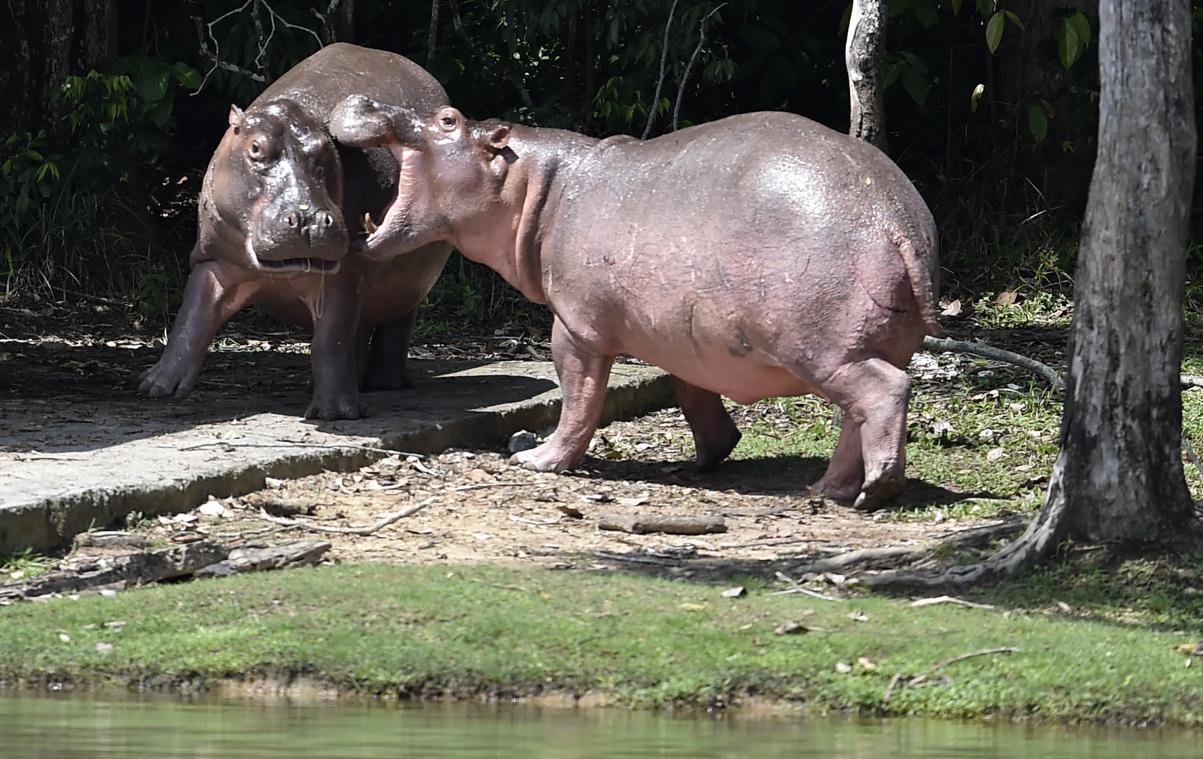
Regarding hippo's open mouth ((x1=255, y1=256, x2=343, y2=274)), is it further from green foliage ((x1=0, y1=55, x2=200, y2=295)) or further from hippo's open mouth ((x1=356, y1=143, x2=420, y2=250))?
green foliage ((x1=0, y1=55, x2=200, y2=295))

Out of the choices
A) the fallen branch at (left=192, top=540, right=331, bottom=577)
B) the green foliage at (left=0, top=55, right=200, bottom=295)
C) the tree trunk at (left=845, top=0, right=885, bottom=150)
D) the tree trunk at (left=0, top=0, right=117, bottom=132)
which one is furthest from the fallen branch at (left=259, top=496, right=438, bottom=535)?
the tree trunk at (left=0, top=0, right=117, bottom=132)

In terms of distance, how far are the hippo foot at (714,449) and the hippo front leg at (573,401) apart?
0.58 meters

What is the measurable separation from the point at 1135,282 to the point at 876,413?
5.35 feet

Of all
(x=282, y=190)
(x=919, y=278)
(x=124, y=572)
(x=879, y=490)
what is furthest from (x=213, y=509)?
(x=919, y=278)

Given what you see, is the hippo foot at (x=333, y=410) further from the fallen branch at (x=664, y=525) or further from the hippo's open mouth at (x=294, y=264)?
the fallen branch at (x=664, y=525)

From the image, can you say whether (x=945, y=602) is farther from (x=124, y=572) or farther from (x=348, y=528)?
(x=124, y=572)

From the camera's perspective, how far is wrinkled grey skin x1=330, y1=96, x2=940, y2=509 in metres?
7.22

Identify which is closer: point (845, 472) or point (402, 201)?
point (845, 472)

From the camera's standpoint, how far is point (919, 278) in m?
7.20

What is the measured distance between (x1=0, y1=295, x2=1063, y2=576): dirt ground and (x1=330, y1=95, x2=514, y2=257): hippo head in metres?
1.00

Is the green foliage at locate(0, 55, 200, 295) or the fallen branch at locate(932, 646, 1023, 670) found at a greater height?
the green foliage at locate(0, 55, 200, 295)

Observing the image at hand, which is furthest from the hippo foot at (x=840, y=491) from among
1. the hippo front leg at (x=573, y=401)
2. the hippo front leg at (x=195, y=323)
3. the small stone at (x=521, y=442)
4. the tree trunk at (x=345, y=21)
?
the tree trunk at (x=345, y=21)

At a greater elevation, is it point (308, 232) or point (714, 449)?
point (308, 232)

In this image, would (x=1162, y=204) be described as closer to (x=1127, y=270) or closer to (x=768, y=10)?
(x=1127, y=270)
